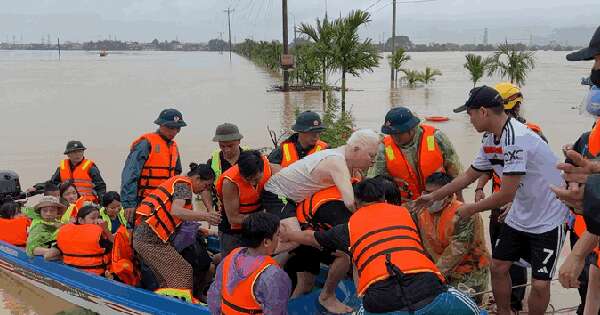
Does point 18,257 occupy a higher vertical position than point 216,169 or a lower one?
lower

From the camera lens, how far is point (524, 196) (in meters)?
3.31

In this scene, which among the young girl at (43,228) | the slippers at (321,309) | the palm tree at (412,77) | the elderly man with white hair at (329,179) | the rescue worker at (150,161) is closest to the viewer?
the elderly man with white hair at (329,179)

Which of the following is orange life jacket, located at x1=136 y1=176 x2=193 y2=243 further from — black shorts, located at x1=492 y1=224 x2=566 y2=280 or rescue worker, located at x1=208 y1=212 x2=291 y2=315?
black shorts, located at x1=492 y1=224 x2=566 y2=280

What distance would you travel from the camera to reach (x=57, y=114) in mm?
20875

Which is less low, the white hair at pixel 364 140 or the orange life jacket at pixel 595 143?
the orange life jacket at pixel 595 143

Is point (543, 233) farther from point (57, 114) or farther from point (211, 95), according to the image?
point (211, 95)

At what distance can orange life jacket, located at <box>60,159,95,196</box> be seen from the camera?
6574mm

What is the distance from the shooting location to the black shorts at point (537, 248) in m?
3.29

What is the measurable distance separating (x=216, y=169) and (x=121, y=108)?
18863mm

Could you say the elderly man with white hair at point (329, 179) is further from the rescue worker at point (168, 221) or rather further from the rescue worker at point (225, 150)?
the rescue worker at point (225, 150)

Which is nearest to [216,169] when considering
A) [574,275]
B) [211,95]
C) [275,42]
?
[574,275]

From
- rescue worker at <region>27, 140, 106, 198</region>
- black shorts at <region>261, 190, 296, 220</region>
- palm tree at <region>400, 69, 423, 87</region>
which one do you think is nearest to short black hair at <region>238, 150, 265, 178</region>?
black shorts at <region>261, 190, 296, 220</region>

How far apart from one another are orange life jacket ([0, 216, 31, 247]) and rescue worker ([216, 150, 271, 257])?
97.3 inches

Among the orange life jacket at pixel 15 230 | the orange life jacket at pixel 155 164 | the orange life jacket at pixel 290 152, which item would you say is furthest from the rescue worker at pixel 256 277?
the orange life jacket at pixel 15 230
